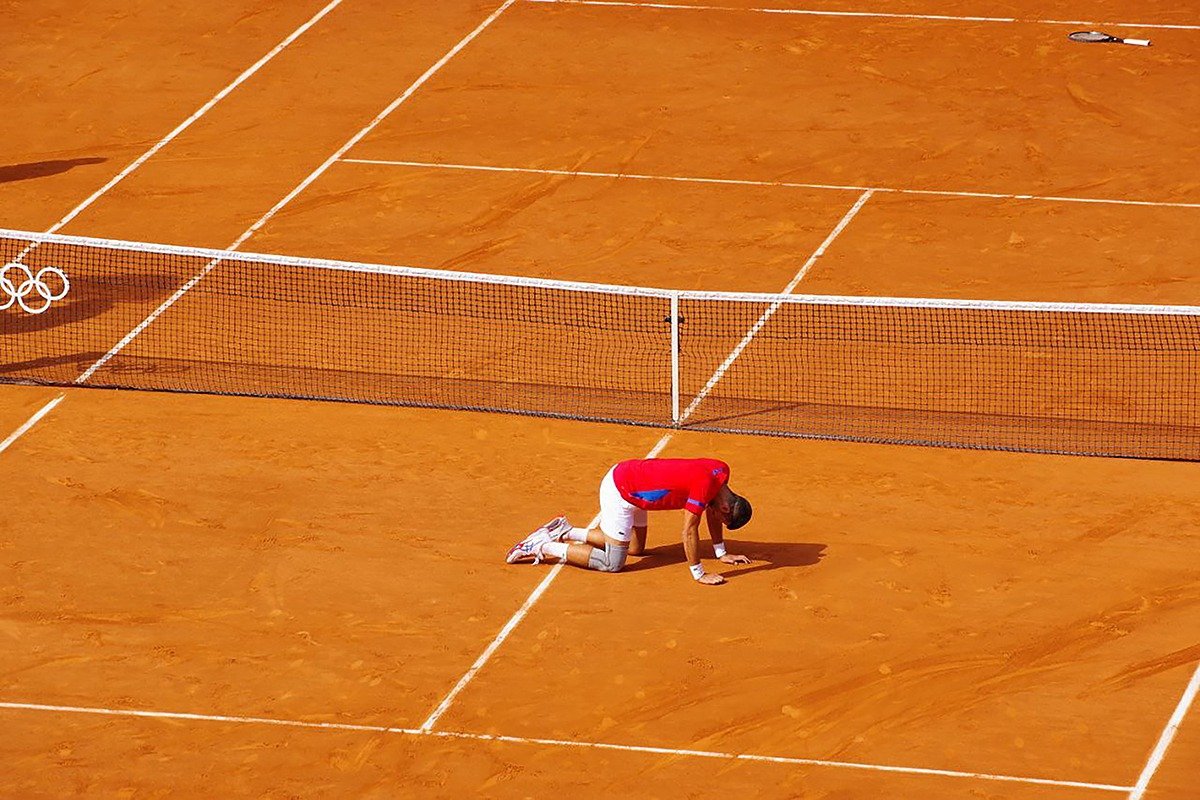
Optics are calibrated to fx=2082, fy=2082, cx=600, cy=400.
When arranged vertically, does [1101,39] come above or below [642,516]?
above

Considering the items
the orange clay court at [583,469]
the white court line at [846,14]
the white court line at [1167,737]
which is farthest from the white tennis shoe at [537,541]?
the white court line at [846,14]

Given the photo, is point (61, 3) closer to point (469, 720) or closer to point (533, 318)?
point (533, 318)

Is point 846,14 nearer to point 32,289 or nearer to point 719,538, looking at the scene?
point 32,289

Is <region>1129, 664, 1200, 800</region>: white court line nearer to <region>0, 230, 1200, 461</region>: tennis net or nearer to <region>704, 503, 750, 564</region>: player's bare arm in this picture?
<region>704, 503, 750, 564</region>: player's bare arm

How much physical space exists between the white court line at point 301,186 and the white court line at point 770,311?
5.36 meters

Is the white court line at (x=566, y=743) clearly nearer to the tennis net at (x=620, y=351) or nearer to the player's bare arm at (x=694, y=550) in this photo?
the player's bare arm at (x=694, y=550)

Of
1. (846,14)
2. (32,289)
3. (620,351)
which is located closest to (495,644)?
(620,351)

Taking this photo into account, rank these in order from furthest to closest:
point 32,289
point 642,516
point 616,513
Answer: point 32,289, point 642,516, point 616,513

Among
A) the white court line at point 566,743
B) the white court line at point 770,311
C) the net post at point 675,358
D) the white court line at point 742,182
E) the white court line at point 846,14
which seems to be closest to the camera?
the white court line at point 566,743

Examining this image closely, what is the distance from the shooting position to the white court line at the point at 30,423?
17000 millimetres

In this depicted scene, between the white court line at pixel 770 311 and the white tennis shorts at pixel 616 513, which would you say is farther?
the white court line at pixel 770 311

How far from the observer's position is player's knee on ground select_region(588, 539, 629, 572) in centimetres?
1465

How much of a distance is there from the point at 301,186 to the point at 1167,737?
12.9 metres

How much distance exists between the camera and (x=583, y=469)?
646 inches
